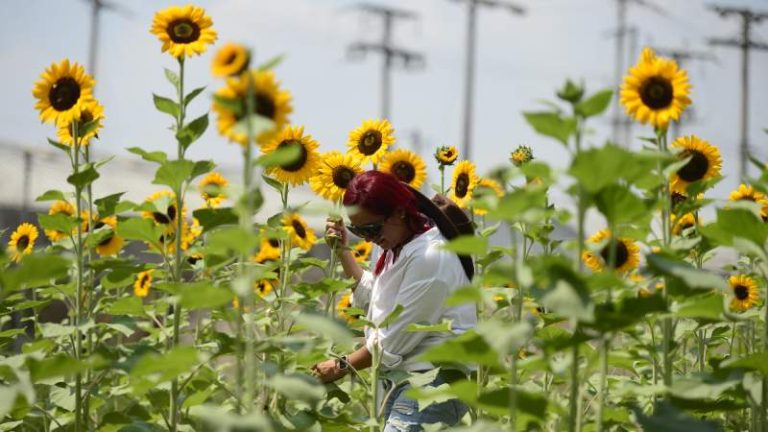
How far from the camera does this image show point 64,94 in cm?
283

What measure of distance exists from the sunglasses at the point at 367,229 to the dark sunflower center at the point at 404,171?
0.86m

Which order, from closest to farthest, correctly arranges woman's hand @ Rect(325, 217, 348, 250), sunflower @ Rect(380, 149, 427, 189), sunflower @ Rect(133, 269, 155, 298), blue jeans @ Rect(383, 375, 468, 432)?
1. blue jeans @ Rect(383, 375, 468, 432)
2. woman's hand @ Rect(325, 217, 348, 250)
3. sunflower @ Rect(380, 149, 427, 189)
4. sunflower @ Rect(133, 269, 155, 298)

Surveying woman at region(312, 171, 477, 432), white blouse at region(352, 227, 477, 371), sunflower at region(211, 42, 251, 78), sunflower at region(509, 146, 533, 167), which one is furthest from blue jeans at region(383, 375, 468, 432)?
sunflower at region(211, 42, 251, 78)

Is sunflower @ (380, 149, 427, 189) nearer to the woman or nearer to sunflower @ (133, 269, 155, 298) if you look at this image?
the woman

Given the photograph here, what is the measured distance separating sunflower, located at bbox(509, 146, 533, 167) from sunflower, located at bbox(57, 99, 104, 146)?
5.31ft

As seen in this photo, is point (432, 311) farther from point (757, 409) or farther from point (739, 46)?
A: point (739, 46)

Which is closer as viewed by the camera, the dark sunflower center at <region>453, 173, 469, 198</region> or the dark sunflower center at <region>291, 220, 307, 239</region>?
the dark sunflower center at <region>291, 220, 307, 239</region>

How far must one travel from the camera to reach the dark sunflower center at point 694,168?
9.29ft

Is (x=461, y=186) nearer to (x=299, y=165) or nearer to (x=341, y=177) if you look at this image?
(x=341, y=177)

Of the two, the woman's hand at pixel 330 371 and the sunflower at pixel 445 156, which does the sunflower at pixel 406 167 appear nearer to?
the sunflower at pixel 445 156

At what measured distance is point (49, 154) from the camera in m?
10.9

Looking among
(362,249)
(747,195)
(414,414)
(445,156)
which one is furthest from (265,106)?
(362,249)

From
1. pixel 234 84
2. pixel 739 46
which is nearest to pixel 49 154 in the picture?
pixel 234 84

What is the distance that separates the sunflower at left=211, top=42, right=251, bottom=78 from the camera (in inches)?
70.8
